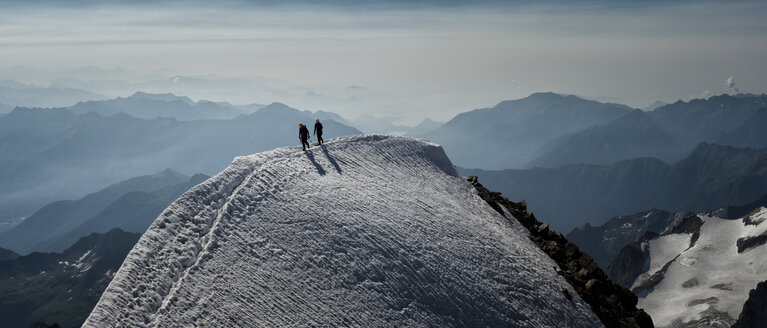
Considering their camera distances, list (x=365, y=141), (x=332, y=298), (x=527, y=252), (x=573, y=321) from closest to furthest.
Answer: (x=332, y=298)
(x=573, y=321)
(x=527, y=252)
(x=365, y=141)

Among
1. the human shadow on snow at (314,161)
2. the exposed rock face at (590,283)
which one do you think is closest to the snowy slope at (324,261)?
the human shadow on snow at (314,161)

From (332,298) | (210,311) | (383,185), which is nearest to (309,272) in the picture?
(332,298)

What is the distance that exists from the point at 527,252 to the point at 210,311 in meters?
20.0

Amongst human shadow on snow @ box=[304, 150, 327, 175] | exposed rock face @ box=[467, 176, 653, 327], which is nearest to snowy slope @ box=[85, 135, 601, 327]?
human shadow on snow @ box=[304, 150, 327, 175]

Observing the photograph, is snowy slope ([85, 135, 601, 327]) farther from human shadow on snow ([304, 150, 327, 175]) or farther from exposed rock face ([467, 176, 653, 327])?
exposed rock face ([467, 176, 653, 327])

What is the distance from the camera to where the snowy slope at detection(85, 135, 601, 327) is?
23.1 meters

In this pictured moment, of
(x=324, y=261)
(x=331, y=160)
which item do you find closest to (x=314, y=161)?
(x=331, y=160)

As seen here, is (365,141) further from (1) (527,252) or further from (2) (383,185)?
(1) (527,252)

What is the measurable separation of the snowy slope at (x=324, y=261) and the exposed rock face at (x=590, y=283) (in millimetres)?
1075

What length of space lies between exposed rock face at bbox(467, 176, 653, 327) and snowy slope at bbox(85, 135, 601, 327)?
42.3 inches

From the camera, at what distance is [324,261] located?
26234 millimetres

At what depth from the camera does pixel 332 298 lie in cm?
2456

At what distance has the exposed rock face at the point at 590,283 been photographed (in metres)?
30.2

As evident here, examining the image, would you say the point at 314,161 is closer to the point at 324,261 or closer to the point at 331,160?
the point at 331,160
